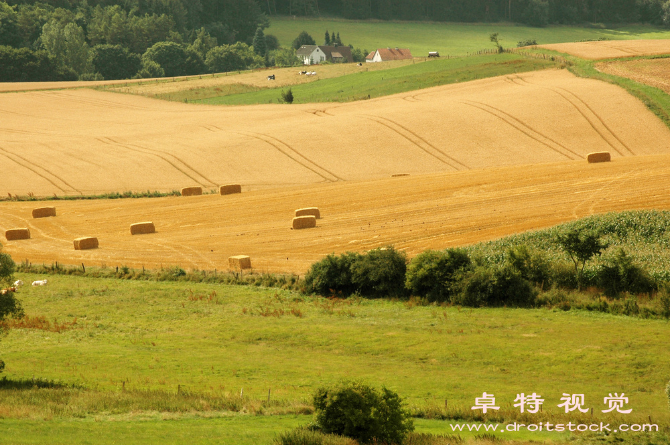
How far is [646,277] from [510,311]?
7.12 metres

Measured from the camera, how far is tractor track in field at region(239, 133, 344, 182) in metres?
78.6

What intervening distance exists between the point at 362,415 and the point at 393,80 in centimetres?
10138

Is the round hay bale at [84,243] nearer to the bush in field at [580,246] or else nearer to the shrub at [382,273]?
the shrub at [382,273]

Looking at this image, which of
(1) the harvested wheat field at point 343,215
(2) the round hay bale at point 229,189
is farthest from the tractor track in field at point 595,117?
(2) the round hay bale at point 229,189

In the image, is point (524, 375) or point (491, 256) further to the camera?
point (491, 256)

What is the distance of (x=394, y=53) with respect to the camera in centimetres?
18625

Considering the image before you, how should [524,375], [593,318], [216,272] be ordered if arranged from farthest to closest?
[216,272] → [593,318] → [524,375]

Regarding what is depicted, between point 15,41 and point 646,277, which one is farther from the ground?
point 15,41

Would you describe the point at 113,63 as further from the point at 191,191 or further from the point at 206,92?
the point at 191,191

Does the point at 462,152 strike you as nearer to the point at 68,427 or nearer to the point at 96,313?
the point at 96,313

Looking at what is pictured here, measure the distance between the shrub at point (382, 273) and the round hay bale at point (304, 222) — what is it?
1405cm

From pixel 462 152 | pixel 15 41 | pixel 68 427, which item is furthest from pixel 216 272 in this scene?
pixel 15 41

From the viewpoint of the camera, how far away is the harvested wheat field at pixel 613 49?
11369cm

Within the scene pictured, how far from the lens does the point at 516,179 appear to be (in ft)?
217
